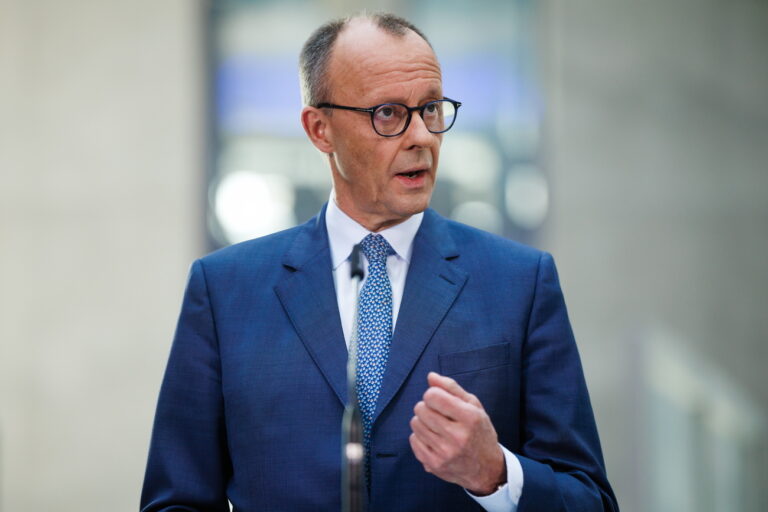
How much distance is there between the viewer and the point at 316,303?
5.98 ft

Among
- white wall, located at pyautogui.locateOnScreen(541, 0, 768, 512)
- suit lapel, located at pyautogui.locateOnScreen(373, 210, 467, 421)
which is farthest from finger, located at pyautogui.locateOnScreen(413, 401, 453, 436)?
white wall, located at pyautogui.locateOnScreen(541, 0, 768, 512)

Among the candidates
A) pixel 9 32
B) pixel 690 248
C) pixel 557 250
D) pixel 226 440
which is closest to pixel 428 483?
pixel 226 440

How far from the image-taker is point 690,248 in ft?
15.1

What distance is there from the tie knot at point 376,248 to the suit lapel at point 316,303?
81mm

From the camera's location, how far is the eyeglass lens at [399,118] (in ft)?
5.96

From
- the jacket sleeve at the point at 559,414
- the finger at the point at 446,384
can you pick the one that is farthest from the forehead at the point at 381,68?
the finger at the point at 446,384

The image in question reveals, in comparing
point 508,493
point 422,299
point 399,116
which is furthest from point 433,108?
point 508,493

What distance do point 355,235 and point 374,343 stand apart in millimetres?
257

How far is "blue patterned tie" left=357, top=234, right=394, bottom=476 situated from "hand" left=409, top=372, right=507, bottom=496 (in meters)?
0.28

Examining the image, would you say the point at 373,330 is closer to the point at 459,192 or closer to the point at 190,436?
the point at 190,436

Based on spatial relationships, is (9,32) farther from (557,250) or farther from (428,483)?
(428,483)

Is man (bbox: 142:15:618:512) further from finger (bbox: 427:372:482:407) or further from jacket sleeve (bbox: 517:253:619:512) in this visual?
finger (bbox: 427:372:482:407)

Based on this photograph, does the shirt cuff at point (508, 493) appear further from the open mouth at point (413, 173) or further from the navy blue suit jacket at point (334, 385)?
the open mouth at point (413, 173)

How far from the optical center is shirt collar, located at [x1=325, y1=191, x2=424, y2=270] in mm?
1908
